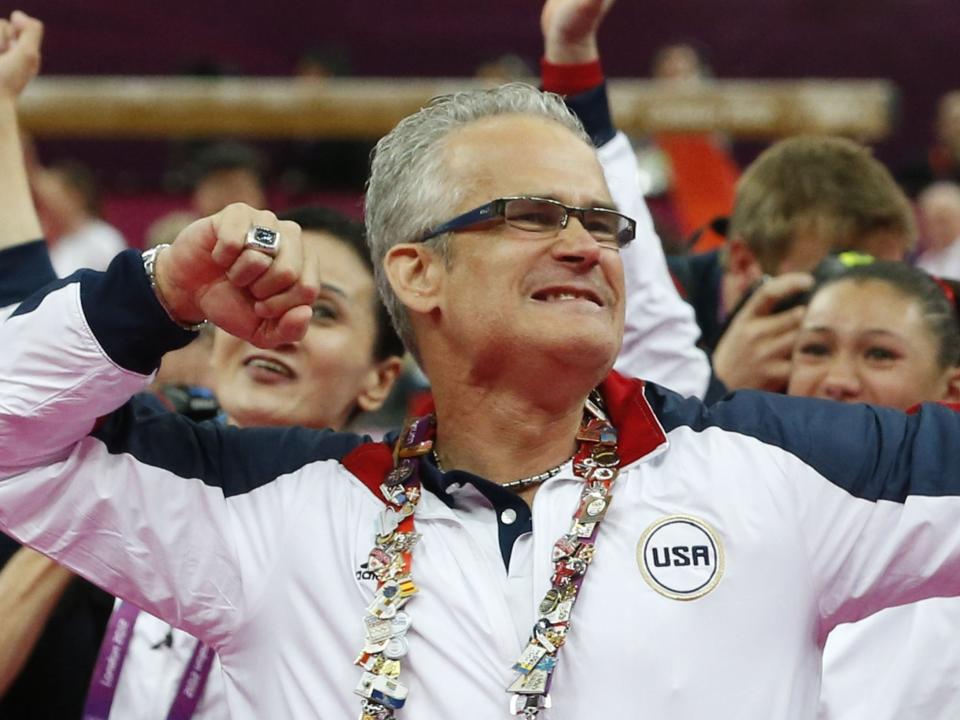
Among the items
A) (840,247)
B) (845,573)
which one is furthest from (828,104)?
(845,573)

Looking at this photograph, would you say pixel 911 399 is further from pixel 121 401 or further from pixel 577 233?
pixel 121 401

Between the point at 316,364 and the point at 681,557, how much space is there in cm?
112

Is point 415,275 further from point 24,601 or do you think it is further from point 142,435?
point 24,601

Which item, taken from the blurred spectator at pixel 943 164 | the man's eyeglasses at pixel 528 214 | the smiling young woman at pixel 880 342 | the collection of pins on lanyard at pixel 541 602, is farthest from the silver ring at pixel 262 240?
the blurred spectator at pixel 943 164

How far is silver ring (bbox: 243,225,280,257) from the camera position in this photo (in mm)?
1966

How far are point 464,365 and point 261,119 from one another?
440cm

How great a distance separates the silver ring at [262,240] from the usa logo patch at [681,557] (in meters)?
0.64

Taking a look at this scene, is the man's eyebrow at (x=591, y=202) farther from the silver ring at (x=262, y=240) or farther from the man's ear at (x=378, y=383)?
the man's ear at (x=378, y=383)

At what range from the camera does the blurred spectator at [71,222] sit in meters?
7.44

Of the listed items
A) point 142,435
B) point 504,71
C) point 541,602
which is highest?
point 504,71

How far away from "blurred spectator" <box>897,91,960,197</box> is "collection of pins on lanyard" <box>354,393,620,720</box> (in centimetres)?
515

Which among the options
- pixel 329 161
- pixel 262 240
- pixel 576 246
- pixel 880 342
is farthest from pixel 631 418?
pixel 329 161

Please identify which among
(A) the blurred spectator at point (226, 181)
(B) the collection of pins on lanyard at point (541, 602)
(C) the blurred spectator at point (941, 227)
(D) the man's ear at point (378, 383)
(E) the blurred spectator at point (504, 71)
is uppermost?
(E) the blurred spectator at point (504, 71)

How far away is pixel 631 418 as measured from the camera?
2225mm
